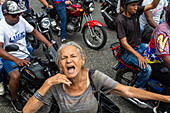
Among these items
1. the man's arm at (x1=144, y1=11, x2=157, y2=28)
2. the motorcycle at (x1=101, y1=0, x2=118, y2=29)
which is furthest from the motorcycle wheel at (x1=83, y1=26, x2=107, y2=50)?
the man's arm at (x1=144, y1=11, x2=157, y2=28)

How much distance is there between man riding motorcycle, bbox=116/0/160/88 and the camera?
2.93 meters

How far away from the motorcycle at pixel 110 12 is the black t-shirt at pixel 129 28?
10.2ft

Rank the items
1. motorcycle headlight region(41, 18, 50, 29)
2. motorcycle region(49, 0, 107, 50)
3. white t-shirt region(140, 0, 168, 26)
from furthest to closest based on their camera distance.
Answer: motorcycle region(49, 0, 107, 50)
motorcycle headlight region(41, 18, 50, 29)
white t-shirt region(140, 0, 168, 26)

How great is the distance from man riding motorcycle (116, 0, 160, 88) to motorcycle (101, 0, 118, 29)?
312 cm

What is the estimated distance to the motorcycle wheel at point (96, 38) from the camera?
517 centimetres

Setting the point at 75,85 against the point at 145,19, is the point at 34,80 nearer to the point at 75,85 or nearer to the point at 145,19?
the point at 75,85

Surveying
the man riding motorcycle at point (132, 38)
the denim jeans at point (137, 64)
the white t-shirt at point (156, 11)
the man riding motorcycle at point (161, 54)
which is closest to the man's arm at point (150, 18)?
the white t-shirt at point (156, 11)

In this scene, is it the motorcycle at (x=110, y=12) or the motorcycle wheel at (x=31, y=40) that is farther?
the motorcycle at (x=110, y=12)

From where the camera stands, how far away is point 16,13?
3033 millimetres

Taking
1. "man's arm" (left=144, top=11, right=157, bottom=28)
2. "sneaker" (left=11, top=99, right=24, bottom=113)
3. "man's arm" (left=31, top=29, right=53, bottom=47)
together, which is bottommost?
"sneaker" (left=11, top=99, right=24, bottom=113)

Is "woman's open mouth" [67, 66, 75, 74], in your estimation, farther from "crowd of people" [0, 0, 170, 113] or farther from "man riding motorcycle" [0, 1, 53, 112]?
"man riding motorcycle" [0, 1, 53, 112]

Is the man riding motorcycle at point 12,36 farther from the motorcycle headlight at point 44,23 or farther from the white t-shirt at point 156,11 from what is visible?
the white t-shirt at point 156,11

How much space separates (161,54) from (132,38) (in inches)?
28.6

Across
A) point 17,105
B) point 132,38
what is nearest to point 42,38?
point 17,105
